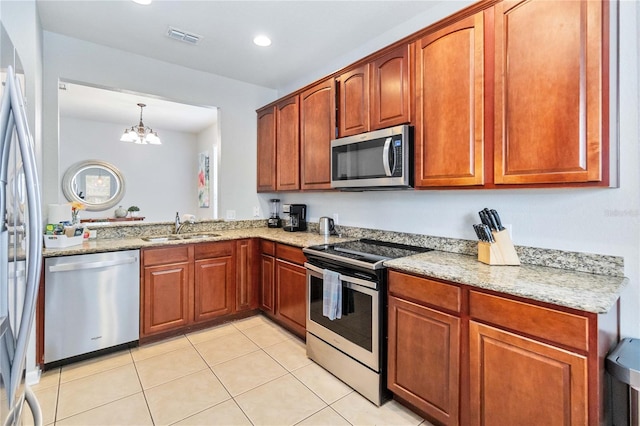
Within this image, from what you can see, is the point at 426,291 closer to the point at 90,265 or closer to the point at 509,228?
the point at 509,228

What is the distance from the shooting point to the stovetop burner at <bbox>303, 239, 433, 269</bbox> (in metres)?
2.03

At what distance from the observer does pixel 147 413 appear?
6.17 ft

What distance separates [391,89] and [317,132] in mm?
903

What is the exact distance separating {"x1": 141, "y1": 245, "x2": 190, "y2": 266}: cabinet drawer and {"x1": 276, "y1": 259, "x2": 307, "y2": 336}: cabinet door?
840mm

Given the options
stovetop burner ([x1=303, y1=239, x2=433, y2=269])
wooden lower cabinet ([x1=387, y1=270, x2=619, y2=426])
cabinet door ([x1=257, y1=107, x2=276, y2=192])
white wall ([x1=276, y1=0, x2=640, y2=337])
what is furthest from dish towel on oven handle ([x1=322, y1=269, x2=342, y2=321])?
cabinet door ([x1=257, y1=107, x2=276, y2=192])

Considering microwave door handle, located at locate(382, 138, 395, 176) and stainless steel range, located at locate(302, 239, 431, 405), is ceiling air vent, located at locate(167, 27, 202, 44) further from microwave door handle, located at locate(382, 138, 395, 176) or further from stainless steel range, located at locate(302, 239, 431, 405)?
stainless steel range, located at locate(302, 239, 431, 405)

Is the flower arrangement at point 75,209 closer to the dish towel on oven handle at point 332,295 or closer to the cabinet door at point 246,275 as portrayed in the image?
the cabinet door at point 246,275

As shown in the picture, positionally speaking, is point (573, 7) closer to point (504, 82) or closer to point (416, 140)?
point (504, 82)

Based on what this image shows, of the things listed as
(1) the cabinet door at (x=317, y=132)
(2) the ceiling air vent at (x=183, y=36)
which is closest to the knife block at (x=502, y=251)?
(1) the cabinet door at (x=317, y=132)

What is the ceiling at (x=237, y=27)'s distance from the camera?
232 cm

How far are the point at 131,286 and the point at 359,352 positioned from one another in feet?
6.24

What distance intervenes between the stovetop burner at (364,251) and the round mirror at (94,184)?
458 cm

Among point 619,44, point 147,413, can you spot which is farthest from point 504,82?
point 147,413

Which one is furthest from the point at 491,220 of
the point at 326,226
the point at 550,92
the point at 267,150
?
the point at 267,150
